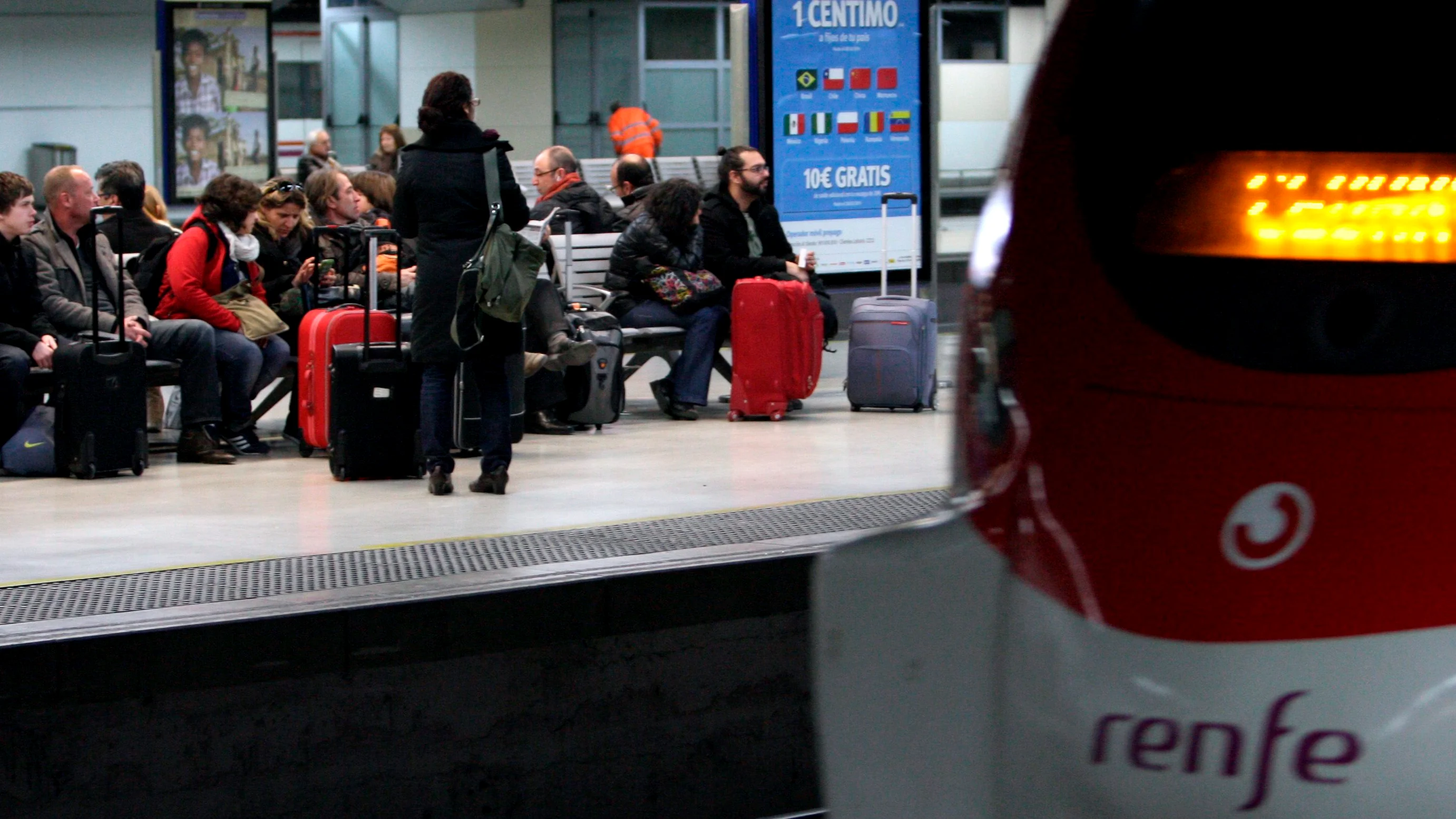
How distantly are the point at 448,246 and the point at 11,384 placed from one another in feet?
5.92

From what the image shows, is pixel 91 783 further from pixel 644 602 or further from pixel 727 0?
pixel 727 0

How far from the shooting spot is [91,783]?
3.89 m

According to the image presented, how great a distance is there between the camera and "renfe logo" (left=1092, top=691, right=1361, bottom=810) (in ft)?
6.43

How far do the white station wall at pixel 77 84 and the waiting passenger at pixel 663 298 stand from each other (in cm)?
1071

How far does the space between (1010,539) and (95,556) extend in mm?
3831

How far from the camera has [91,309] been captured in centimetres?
767

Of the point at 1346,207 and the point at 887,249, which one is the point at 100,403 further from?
the point at 1346,207

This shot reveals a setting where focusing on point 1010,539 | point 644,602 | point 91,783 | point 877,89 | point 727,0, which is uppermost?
point 727,0

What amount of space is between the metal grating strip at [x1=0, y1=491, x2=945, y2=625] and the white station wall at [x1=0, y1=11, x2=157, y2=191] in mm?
14611

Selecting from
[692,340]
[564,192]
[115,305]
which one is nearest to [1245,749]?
[115,305]

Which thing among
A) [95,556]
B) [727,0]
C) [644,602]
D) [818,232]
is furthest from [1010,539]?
[727,0]

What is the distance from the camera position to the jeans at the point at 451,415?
269 inches

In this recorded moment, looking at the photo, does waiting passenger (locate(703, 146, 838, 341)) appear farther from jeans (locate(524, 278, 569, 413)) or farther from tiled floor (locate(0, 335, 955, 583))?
jeans (locate(524, 278, 569, 413))

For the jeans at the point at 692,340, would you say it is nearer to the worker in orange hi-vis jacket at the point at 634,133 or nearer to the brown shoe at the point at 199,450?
the brown shoe at the point at 199,450
